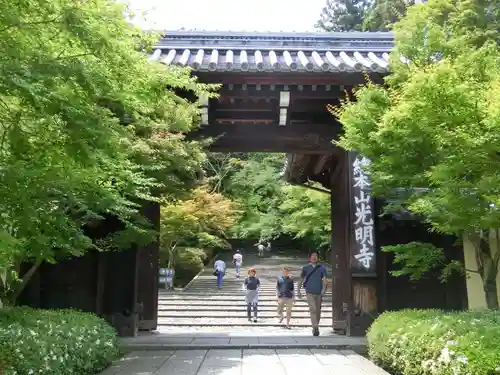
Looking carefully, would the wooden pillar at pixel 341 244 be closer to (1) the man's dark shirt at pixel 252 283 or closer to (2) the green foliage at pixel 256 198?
(1) the man's dark shirt at pixel 252 283

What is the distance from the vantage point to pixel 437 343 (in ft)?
17.0

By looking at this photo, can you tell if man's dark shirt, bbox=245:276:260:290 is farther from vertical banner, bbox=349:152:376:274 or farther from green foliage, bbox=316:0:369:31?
green foliage, bbox=316:0:369:31

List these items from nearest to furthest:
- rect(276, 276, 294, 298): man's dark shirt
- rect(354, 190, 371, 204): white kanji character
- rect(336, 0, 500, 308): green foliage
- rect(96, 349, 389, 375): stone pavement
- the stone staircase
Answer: rect(336, 0, 500, 308): green foliage < rect(96, 349, 389, 375): stone pavement < rect(354, 190, 371, 204): white kanji character < rect(276, 276, 294, 298): man's dark shirt < the stone staircase

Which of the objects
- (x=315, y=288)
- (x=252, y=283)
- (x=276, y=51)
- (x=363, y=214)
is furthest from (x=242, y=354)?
(x=252, y=283)

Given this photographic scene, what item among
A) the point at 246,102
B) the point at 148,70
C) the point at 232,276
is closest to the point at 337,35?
the point at 246,102

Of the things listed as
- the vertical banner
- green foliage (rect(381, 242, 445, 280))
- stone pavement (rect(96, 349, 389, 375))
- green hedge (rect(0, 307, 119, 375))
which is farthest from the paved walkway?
green foliage (rect(381, 242, 445, 280))

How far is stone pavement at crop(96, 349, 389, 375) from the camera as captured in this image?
659cm

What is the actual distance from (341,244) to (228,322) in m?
5.68

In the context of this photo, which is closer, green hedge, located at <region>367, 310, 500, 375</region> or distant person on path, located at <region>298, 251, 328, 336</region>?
green hedge, located at <region>367, 310, 500, 375</region>

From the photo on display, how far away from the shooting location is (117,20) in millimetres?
4105

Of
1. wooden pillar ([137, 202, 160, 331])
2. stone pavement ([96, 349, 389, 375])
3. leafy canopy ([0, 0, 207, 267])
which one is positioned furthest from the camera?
wooden pillar ([137, 202, 160, 331])

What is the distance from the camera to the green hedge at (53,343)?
4691mm

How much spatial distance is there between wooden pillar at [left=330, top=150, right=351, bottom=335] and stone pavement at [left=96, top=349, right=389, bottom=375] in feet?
5.69

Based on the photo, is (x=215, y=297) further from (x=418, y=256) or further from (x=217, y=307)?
(x=418, y=256)
